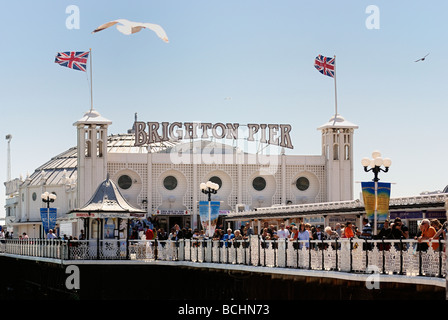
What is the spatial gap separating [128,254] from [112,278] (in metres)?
1.30

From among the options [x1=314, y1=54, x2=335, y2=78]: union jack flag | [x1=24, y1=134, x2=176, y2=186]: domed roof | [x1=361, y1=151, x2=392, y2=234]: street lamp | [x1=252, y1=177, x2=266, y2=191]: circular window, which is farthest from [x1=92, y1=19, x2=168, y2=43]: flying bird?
[x1=24, y1=134, x2=176, y2=186]: domed roof

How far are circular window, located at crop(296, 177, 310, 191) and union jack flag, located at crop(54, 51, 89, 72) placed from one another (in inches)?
705

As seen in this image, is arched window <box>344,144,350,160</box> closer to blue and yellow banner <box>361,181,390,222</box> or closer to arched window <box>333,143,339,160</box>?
arched window <box>333,143,339,160</box>

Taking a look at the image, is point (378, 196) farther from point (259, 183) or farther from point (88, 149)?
point (259, 183)

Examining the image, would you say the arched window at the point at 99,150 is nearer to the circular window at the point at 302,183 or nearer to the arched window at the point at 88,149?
the arched window at the point at 88,149

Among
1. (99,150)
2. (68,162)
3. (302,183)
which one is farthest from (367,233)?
(68,162)

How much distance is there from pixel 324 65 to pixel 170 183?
13.9 metres

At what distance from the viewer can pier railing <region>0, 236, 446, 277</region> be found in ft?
76.0

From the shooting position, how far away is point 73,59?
205ft

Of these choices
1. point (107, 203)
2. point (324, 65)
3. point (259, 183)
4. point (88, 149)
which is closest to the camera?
point (107, 203)

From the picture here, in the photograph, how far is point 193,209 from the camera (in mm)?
67625

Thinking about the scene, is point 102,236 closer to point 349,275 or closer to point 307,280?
point 307,280

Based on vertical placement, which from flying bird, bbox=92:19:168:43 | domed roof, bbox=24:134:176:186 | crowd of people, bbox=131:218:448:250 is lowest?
crowd of people, bbox=131:218:448:250
